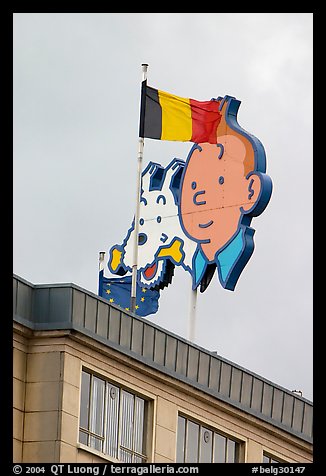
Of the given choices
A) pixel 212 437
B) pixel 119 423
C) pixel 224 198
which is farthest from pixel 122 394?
pixel 224 198

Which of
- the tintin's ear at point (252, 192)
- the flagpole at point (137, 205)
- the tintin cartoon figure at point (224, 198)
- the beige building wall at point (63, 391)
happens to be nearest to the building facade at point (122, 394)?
the beige building wall at point (63, 391)

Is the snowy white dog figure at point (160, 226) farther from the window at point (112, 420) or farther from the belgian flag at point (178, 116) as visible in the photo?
the window at point (112, 420)

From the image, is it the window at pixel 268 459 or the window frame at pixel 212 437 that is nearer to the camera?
the window frame at pixel 212 437

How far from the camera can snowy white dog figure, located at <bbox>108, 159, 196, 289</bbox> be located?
50562 millimetres

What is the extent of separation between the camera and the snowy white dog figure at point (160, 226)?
50562mm

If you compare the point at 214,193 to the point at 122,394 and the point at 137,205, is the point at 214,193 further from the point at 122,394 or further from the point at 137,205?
the point at 122,394

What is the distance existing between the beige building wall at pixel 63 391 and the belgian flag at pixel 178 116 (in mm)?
10923

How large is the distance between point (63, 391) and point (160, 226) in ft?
51.8

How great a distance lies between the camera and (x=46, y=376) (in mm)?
35906

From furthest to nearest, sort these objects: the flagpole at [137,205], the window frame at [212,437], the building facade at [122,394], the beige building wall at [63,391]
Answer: the flagpole at [137,205] → the window frame at [212,437] → the building facade at [122,394] → the beige building wall at [63,391]

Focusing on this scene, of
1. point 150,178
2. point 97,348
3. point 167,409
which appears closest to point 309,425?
point 167,409

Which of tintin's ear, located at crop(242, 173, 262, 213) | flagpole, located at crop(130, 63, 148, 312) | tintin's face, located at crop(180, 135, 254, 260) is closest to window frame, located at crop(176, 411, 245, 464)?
flagpole, located at crop(130, 63, 148, 312)

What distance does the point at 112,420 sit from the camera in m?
37.3
